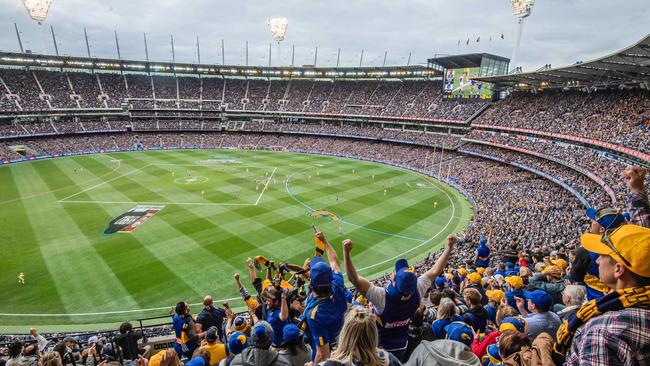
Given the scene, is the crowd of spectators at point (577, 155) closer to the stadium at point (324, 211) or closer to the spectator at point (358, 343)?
the stadium at point (324, 211)

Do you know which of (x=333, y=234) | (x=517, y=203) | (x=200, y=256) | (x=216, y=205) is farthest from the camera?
(x=216, y=205)

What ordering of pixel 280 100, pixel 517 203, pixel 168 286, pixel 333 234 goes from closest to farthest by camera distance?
pixel 168 286 → pixel 333 234 → pixel 517 203 → pixel 280 100

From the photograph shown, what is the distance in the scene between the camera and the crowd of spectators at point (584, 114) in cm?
3591

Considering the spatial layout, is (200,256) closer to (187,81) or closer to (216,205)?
(216,205)

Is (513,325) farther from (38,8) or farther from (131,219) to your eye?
(38,8)

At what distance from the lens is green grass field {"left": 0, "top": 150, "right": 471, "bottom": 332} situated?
68.0 feet

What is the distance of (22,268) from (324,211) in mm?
25485

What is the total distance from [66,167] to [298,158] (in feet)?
130

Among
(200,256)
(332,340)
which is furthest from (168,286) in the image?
(332,340)

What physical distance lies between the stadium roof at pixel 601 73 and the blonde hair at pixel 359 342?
34852 millimetres

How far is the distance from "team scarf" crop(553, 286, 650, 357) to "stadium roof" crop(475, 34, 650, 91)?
1311 inches

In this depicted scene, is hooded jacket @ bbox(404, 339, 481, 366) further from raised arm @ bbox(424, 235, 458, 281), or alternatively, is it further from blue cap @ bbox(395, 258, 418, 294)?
raised arm @ bbox(424, 235, 458, 281)

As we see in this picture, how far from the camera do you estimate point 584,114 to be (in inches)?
1758

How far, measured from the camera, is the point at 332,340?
4.82 meters
